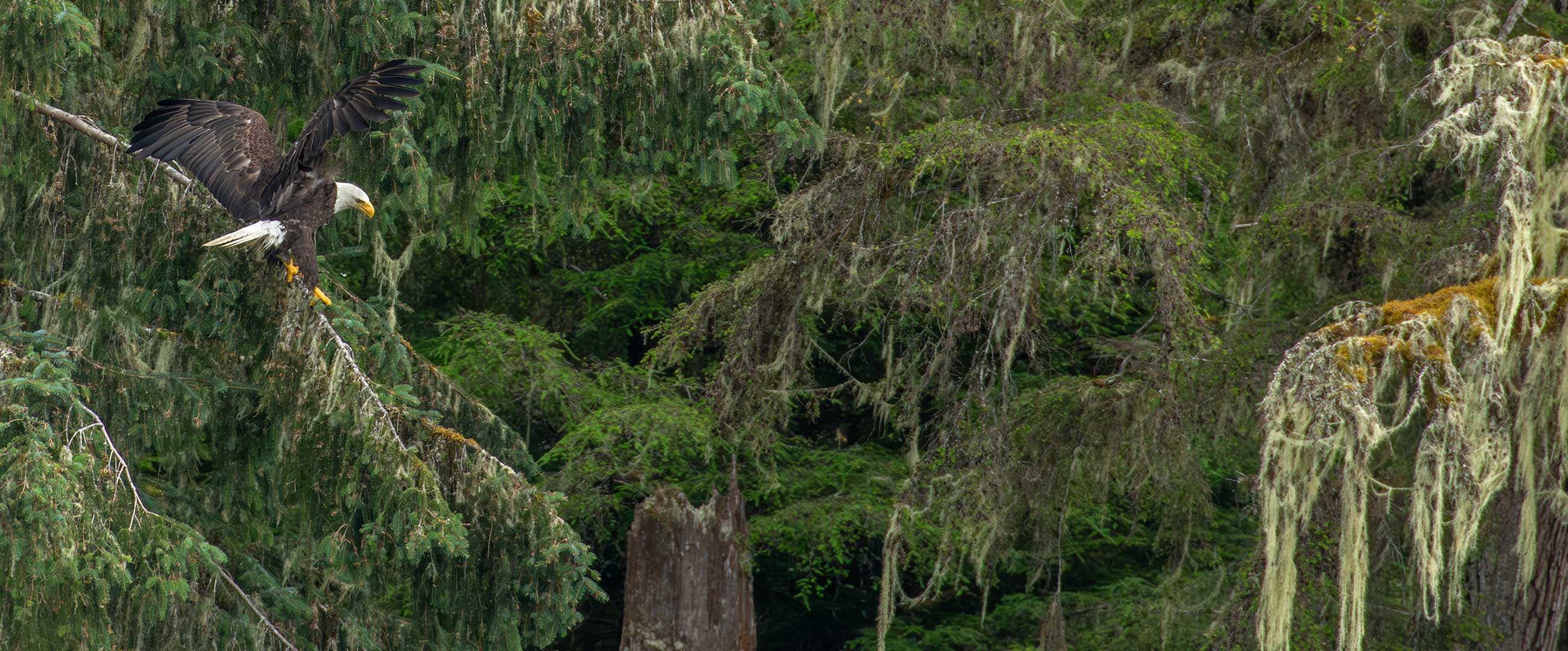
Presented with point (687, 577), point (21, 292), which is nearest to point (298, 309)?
point (21, 292)

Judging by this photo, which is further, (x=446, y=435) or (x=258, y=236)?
(x=446, y=435)

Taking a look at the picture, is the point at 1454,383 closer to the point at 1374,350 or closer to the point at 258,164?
the point at 1374,350

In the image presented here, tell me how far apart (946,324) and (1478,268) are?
233 cm

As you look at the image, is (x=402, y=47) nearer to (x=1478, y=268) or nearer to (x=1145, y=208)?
(x=1145, y=208)

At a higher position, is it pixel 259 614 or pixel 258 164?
pixel 258 164

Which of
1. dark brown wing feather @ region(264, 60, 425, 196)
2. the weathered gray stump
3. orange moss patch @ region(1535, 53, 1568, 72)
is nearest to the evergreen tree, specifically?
dark brown wing feather @ region(264, 60, 425, 196)

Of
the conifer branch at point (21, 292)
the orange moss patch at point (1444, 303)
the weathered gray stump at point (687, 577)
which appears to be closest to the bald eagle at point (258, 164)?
the conifer branch at point (21, 292)

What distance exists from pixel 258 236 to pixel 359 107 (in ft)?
1.87

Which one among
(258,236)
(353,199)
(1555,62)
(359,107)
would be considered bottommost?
(258,236)

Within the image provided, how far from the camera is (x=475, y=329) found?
962 centimetres

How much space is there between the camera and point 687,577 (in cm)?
956

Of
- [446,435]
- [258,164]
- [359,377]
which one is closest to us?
[359,377]

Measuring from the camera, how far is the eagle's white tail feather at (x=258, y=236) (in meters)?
5.10

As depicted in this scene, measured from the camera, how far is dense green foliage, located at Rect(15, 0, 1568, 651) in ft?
18.4
